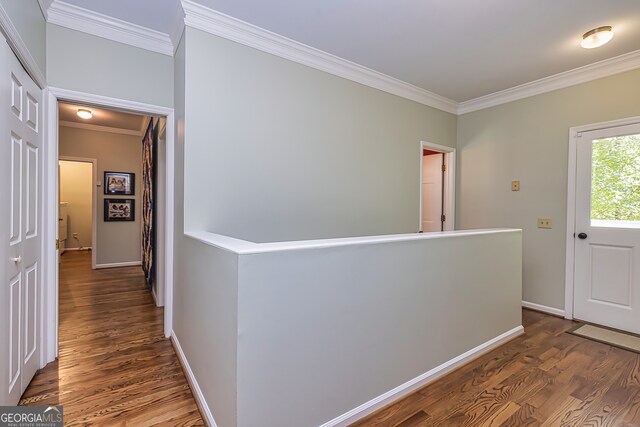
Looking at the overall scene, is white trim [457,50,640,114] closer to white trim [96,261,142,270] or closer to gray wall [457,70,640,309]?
gray wall [457,70,640,309]

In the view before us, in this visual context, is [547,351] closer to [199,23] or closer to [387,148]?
[387,148]

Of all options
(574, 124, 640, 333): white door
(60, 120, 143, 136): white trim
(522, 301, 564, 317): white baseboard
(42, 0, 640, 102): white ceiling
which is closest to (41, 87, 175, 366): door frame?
(42, 0, 640, 102): white ceiling

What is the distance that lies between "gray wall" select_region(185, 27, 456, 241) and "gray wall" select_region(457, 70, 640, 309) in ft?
3.24

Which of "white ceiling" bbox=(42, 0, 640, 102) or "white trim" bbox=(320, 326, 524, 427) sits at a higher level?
"white ceiling" bbox=(42, 0, 640, 102)

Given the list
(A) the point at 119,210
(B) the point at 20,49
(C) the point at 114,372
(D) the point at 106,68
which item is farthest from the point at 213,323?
(A) the point at 119,210

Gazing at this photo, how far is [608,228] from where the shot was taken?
3037mm

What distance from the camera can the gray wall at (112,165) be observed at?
5.51 meters

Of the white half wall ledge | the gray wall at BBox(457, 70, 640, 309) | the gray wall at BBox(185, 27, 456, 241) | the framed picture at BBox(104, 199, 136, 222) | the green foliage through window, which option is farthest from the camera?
the framed picture at BBox(104, 199, 136, 222)

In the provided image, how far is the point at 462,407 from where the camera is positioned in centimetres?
183

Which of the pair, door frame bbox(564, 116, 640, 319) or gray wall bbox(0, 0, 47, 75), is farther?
door frame bbox(564, 116, 640, 319)

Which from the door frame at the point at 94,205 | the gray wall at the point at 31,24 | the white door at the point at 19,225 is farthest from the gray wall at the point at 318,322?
the door frame at the point at 94,205

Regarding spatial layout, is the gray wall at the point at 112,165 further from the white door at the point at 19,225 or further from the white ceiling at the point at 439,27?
the white ceiling at the point at 439,27

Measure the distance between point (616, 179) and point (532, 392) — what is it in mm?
2355

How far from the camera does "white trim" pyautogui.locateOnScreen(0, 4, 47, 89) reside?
1.42m
